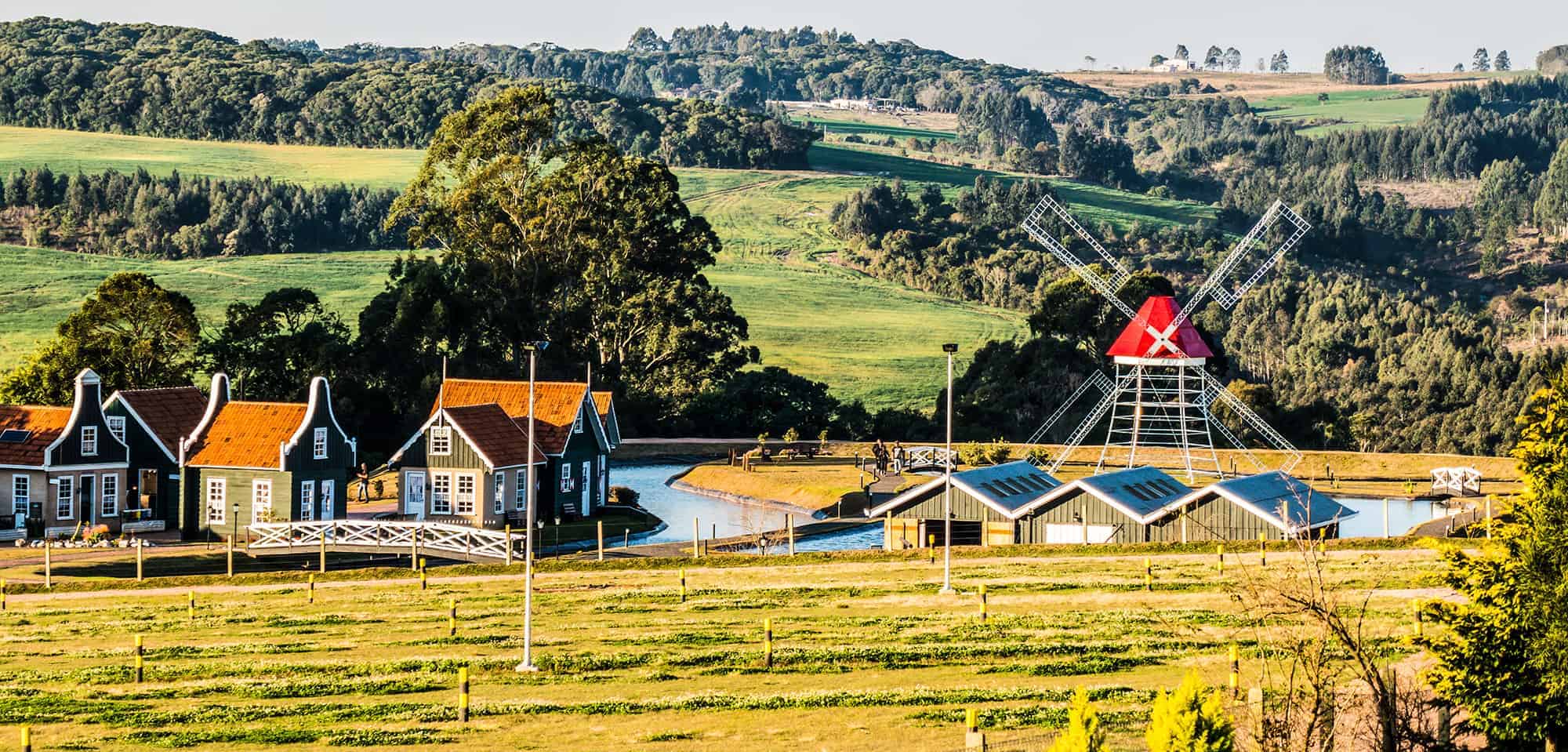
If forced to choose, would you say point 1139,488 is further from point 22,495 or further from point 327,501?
point 22,495

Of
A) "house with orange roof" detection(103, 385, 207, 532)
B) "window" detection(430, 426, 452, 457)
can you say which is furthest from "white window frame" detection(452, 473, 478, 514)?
→ "house with orange roof" detection(103, 385, 207, 532)

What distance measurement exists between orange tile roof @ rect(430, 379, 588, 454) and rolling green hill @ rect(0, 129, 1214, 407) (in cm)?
6232

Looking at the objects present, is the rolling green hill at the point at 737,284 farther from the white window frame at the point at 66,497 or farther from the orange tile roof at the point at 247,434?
the white window frame at the point at 66,497

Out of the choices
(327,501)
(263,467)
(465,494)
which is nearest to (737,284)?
(465,494)

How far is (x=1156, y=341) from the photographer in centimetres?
7425

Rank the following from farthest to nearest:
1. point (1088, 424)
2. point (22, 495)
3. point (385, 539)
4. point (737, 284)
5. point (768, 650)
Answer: point (737, 284) → point (1088, 424) → point (22, 495) → point (385, 539) → point (768, 650)

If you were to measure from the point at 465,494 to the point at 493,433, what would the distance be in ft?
8.06

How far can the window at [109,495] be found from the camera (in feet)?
221

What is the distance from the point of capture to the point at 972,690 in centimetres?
3575

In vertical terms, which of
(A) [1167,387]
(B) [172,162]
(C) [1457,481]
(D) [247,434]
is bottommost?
(C) [1457,481]

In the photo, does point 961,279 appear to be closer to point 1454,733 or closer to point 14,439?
point 14,439

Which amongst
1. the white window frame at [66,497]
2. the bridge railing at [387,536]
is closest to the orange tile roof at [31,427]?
the white window frame at [66,497]

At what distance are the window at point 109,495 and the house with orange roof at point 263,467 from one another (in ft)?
7.27

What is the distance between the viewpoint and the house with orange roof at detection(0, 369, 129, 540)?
215 feet
